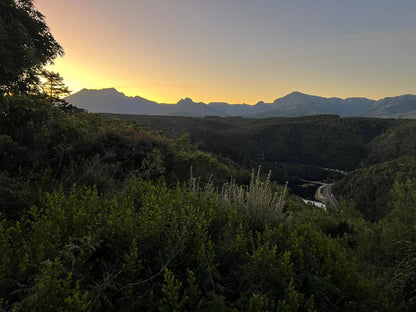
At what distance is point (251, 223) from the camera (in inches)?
149

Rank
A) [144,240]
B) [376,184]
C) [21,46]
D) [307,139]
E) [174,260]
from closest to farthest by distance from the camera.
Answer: [174,260] < [144,240] < [21,46] < [376,184] < [307,139]

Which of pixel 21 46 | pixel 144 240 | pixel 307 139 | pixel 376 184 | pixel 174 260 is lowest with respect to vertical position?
pixel 376 184

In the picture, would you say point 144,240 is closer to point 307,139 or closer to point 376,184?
point 376,184

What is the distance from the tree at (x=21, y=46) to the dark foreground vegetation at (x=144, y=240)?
0.03 metres

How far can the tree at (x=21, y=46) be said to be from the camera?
5.65m

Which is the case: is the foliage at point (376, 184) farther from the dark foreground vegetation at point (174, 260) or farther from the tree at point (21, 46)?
the tree at point (21, 46)

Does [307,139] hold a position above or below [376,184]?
above

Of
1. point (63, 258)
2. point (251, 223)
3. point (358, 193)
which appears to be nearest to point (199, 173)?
point (251, 223)

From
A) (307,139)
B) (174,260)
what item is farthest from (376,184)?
(307,139)

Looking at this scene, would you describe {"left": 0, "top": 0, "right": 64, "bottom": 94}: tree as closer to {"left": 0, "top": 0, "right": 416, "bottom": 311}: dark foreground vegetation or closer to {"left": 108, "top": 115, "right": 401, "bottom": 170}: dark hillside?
Answer: {"left": 0, "top": 0, "right": 416, "bottom": 311}: dark foreground vegetation

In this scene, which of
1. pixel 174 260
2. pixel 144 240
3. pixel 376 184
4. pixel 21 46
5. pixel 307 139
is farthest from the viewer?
pixel 307 139

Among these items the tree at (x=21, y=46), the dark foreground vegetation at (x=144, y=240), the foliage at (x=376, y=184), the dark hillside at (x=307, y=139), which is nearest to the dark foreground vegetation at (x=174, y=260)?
the dark foreground vegetation at (x=144, y=240)

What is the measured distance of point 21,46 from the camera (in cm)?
595

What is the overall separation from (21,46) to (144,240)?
601 centimetres
